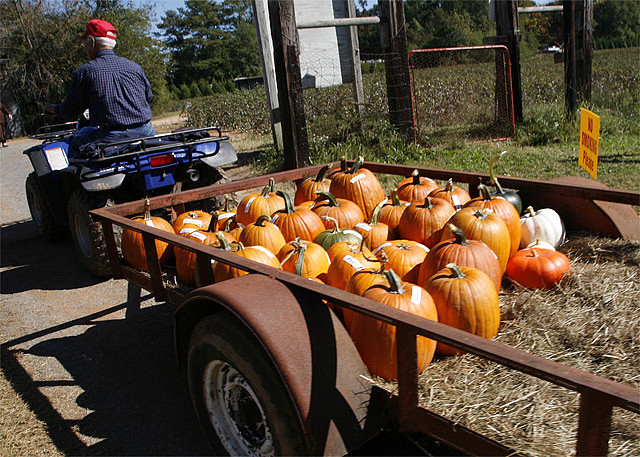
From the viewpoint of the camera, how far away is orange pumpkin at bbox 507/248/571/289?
2.76 meters

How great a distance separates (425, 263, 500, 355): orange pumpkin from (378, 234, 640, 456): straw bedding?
0.40ft

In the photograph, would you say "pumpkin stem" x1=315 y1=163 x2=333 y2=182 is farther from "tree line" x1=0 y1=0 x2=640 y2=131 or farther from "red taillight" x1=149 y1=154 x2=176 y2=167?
"tree line" x1=0 y1=0 x2=640 y2=131

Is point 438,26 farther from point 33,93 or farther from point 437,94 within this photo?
point 437,94

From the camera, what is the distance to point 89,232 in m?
5.04

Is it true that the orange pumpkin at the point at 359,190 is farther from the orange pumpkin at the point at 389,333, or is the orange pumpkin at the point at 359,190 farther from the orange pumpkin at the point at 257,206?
the orange pumpkin at the point at 389,333

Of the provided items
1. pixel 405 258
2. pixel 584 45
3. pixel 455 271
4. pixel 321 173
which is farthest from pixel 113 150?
pixel 584 45

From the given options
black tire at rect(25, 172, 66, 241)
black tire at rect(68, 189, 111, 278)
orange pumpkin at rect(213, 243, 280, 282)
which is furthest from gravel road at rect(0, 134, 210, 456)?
black tire at rect(25, 172, 66, 241)

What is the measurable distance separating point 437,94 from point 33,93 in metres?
26.4

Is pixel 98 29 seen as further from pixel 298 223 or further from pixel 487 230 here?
pixel 487 230

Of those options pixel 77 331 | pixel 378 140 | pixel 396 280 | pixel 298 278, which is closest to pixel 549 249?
pixel 396 280

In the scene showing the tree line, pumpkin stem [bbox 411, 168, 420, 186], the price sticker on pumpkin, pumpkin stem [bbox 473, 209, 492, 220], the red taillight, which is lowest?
the price sticker on pumpkin

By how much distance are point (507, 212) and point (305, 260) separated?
1.23 m

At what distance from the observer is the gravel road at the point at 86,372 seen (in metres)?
2.85

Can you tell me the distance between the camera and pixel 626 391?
47.5 inches
